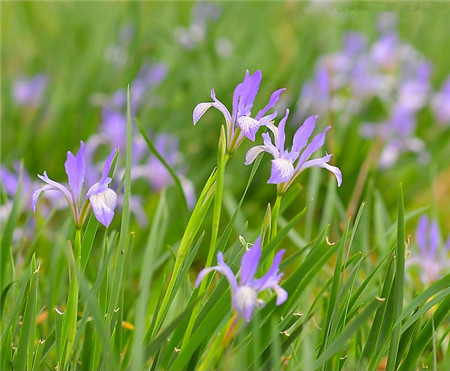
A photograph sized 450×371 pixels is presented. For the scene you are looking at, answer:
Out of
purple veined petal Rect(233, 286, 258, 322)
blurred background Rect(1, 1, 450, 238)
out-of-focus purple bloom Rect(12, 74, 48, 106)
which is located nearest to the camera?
purple veined petal Rect(233, 286, 258, 322)

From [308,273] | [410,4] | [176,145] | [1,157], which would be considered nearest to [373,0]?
[410,4]

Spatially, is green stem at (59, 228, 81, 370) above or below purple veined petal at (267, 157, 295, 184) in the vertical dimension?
below

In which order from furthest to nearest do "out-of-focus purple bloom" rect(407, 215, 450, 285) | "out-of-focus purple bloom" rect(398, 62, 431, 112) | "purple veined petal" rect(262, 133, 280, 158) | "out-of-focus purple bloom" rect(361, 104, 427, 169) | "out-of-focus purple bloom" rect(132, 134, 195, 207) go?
1. "out-of-focus purple bloom" rect(398, 62, 431, 112)
2. "out-of-focus purple bloom" rect(361, 104, 427, 169)
3. "out-of-focus purple bloom" rect(132, 134, 195, 207)
4. "out-of-focus purple bloom" rect(407, 215, 450, 285)
5. "purple veined petal" rect(262, 133, 280, 158)

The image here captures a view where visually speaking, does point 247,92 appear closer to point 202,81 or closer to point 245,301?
point 245,301

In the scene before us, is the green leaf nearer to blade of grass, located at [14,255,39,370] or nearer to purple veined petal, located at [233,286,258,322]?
purple veined petal, located at [233,286,258,322]

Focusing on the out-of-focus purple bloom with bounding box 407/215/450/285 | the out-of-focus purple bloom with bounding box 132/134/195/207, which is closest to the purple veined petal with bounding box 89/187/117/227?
the out-of-focus purple bloom with bounding box 407/215/450/285

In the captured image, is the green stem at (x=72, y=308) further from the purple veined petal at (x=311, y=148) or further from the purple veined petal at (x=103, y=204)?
the purple veined petal at (x=311, y=148)
